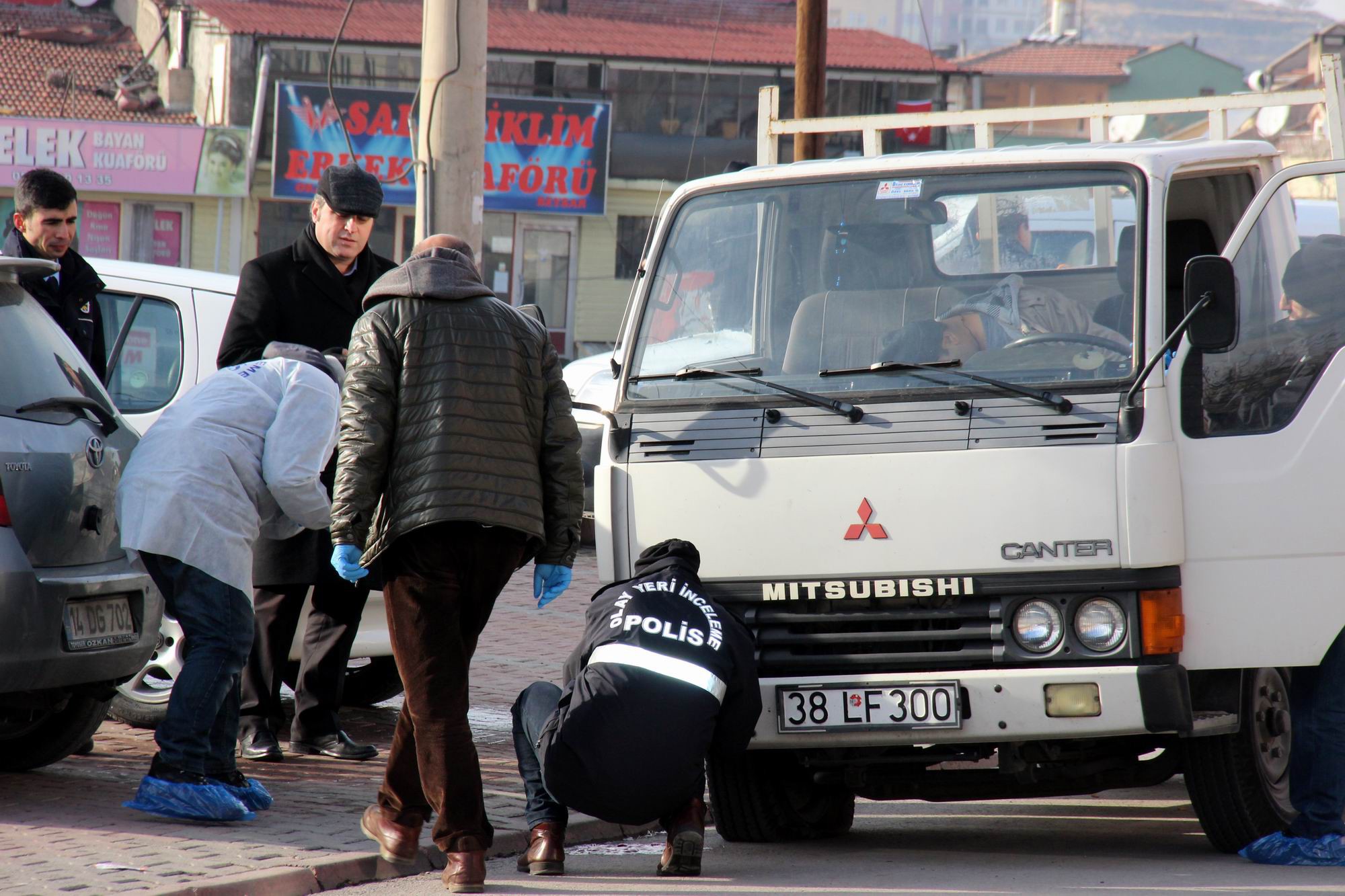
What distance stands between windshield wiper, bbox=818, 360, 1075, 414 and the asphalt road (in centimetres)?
144

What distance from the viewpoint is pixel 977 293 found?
5465 millimetres

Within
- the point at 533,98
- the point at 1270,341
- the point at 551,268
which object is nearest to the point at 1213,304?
the point at 1270,341

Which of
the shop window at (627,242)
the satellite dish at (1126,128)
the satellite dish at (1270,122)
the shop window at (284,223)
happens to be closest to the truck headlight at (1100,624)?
the satellite dish at (1270,122)

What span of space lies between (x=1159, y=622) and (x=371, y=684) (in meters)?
3.88

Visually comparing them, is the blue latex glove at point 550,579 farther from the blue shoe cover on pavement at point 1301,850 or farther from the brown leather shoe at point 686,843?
the blue shoe cover on pavement at point 1301,850

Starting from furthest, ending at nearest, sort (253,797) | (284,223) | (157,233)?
(284,223) < (157,233) < (253,797)

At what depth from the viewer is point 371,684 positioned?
7.54 metres

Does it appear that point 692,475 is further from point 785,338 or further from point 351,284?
point 351,284

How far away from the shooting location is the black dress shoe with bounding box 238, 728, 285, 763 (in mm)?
6336

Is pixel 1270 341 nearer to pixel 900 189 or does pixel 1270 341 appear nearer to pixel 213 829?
pixel 900 189

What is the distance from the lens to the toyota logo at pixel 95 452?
18.2 ft

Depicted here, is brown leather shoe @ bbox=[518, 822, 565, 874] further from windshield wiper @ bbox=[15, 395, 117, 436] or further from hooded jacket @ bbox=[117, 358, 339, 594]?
windshield wiper @ bbox=[15, 395, 117, 436]

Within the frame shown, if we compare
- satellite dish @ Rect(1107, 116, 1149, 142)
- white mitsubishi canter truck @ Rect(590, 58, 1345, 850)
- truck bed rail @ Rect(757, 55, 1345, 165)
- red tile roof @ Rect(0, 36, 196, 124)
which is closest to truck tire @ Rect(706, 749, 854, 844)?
white mitsubishi canter truck @ Rect(590, 58, 1345, 850)

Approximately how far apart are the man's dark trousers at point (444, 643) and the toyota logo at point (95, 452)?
134cm
